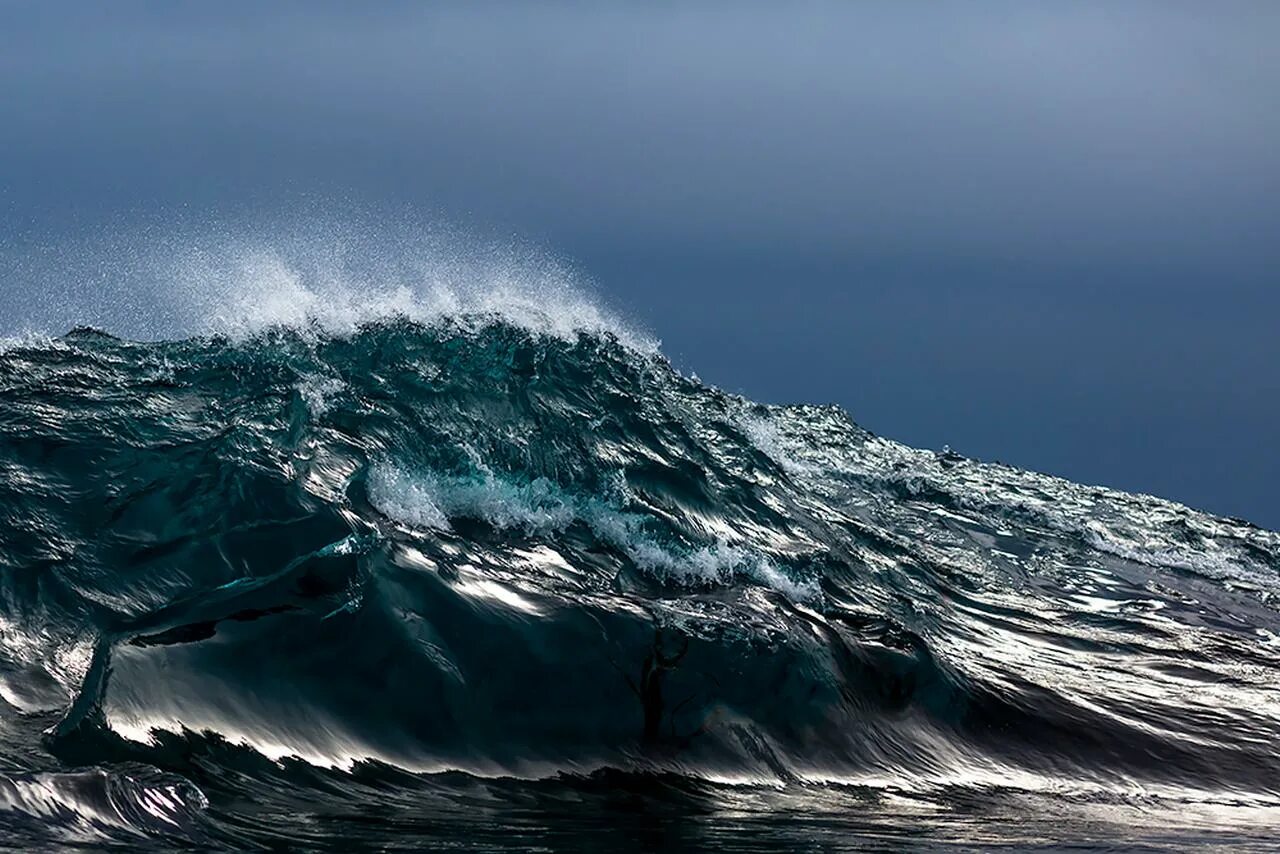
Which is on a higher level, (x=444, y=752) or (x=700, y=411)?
(x=700, y=411)

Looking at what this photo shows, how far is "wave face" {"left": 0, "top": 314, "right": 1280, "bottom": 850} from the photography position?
832 cm

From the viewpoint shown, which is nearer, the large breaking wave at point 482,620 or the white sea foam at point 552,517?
the large breaking wave at point 482,620

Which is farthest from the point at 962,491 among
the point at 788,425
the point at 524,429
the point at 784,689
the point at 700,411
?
the point at 784,689

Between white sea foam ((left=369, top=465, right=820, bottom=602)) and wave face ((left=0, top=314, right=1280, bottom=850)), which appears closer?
wave face ((left=0, top=314, right=1280, bottom=850))

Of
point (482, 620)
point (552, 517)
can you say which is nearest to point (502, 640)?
point (482, 620)

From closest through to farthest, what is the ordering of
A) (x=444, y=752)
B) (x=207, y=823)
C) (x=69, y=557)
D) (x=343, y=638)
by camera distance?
(x=207, y=823) < (x=444, y=752) < (x=343, y=638) < (x=69, y=557)

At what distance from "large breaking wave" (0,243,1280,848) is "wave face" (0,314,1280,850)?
0.12 ft

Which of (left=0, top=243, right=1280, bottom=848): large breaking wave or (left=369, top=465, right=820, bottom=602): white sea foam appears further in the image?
(left=369, top=465, right=820, bottom=602): white sea foam

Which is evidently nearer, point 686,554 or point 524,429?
point 686,554

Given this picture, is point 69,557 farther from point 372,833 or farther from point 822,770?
point 822,770

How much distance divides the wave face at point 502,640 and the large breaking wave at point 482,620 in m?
0.04

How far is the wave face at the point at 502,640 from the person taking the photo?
8320mm

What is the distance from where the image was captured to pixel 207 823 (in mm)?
7266

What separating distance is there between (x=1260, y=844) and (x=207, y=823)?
22.1 ft
